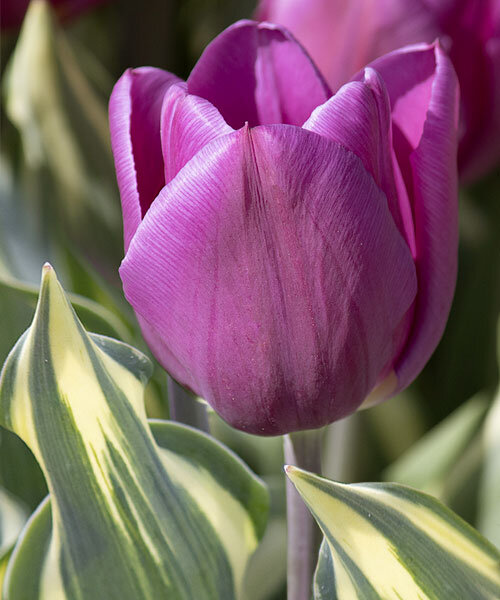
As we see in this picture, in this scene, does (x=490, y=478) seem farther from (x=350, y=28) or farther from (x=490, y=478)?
(x=350, y=28)

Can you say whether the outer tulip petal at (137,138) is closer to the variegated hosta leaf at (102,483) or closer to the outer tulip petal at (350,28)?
the variegated hosta leaf at (102,483)

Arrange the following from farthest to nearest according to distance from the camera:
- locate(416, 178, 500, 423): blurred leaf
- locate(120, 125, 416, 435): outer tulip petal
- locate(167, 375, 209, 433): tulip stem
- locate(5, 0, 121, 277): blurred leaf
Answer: locate(416, 178, 500, 423): blurred leaf < locate(5, 0, 121, 277): blurred leaf < locate(167, 375, 209, 433): tulip stem < locate(120, 125, 416, 435): outer tulip petal

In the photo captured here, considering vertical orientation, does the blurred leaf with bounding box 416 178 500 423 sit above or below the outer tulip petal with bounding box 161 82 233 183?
below

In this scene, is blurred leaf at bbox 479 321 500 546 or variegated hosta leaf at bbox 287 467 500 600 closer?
variegated hosta leaf at bbox 287 467 500 600

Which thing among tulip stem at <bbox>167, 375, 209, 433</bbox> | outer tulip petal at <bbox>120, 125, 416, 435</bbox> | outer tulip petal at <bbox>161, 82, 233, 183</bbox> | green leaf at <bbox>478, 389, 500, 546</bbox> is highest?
outer tulip petal at <bbox>161, 82, 233, 183</bbox>

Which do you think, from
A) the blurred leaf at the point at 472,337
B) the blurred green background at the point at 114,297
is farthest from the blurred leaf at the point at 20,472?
the blurred leaf at the point at 472,337

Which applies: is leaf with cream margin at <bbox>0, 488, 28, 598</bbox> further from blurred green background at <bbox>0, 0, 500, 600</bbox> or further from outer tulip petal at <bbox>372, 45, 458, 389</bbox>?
outer tulip petal at <bbox>372, 45, 458, 389</bbox>

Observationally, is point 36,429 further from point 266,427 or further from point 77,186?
point 77,186

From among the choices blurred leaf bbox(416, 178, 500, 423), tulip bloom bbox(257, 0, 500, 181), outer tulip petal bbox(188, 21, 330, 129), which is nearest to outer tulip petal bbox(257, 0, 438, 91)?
tulip bloom bbox(257, 0, 500, 181)
